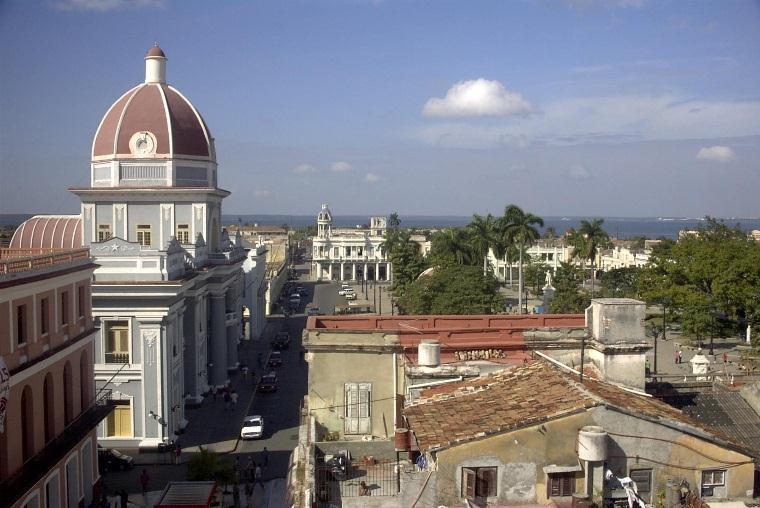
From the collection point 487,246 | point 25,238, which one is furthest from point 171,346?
point 487,246

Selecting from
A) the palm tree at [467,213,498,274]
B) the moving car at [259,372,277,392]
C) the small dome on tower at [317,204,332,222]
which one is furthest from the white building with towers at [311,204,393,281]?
the moving car at [259,372,277,392]

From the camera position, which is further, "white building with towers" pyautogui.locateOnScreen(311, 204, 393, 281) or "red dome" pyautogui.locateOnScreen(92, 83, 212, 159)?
"white building with towers" pyautogui.locateOnScreen(311, 204, 393, 281)

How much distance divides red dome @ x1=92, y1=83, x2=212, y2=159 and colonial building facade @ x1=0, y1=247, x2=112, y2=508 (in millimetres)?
14426

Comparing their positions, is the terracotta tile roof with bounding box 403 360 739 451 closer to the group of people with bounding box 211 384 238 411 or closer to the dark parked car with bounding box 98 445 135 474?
the dark parked car with bounding box 98 445 135 474

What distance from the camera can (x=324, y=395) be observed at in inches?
620

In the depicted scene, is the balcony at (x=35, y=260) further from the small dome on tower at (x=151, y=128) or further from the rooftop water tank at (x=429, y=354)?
the small dome on tower at (x=151, y=128)

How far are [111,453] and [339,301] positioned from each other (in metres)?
60.4

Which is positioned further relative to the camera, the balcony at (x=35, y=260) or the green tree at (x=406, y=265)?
the green tree at (x=406, y=265)

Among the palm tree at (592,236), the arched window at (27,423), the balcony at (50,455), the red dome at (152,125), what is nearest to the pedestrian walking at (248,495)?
the balcony at (50,455)

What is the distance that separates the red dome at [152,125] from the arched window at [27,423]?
813 inches

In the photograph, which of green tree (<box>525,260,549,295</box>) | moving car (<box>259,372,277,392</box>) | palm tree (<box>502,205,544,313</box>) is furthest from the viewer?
green tree (<box>525,260,549,295</box>)

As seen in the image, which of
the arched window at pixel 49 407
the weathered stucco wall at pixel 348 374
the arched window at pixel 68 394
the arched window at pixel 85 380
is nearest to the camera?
the weathered stucco wall at pixel 348 374

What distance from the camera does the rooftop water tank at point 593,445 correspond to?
417 inches

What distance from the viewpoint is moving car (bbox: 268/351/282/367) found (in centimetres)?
4909
